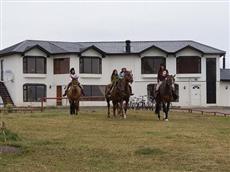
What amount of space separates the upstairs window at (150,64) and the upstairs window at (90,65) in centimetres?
522

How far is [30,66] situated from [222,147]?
50512mm

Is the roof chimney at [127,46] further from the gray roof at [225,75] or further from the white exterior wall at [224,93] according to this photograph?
the white exterior wall at [224,93]

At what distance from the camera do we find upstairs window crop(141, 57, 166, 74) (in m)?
65.2

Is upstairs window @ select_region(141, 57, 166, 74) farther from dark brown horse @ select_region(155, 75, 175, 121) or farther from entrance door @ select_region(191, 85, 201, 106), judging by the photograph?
dark brown horse @ select_region(155, 75, 175, 121)

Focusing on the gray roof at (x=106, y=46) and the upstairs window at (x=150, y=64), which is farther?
the upstairs window at (x=150, y=64)

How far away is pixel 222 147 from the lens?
1486cm

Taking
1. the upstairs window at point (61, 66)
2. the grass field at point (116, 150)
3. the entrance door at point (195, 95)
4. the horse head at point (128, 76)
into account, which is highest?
the upstairs window at point (61, 66)

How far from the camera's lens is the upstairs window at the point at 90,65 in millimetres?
64438

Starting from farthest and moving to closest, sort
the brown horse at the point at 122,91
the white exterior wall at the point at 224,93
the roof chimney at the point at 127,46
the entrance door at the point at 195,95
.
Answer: the white exterior wall at the point at 224,93 < the roof chimney at the point at 127,46 < the entrance door at the point at 195,95 < the brown horse at the point at 122,91

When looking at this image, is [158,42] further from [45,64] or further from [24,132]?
[24,132]

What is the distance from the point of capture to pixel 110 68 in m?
65.8

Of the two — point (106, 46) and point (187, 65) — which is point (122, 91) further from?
point (106, 46)

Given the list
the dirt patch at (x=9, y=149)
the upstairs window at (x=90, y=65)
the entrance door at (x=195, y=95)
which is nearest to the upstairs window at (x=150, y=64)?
the entrance door at (x=195, y=95)

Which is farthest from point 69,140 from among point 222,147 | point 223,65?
point 223,65
